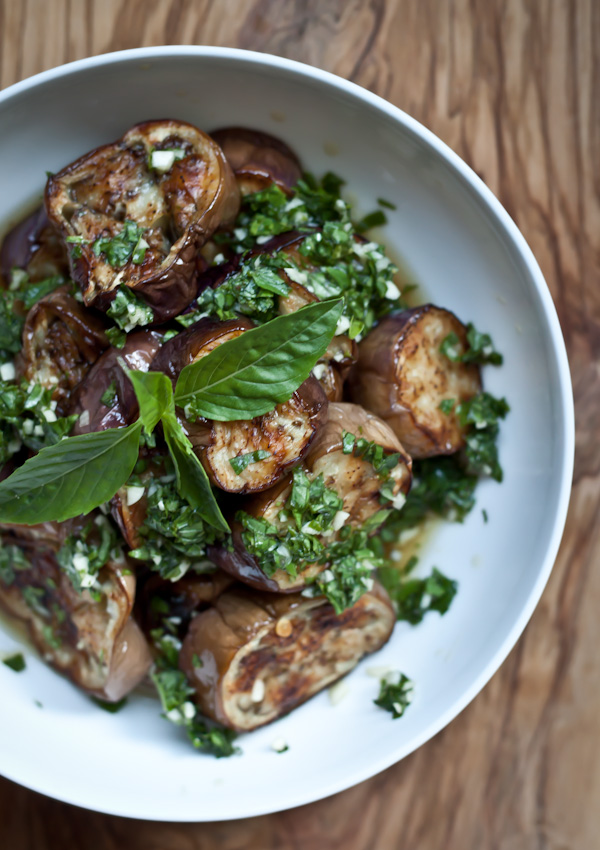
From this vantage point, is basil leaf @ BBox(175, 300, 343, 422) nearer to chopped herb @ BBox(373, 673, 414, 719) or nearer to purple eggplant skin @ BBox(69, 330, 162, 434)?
purple eggplant skin @ BBox(69, 330, 162, 434)

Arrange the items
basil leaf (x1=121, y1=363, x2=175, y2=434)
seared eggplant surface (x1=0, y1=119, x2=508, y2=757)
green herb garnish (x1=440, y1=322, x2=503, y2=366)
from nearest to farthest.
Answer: basil leaf (x1=121, y1=363, x2=175, y2=434) < seared eggplant surface (x1=0, y1=119, x2=508, y2=757) < green herb garnish (x1=440, y1=322, x2=503, y2=366)

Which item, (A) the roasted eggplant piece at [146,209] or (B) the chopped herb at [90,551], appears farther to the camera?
(B) the chopped herb at [90,551]

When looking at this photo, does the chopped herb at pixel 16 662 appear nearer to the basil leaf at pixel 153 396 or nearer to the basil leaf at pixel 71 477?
the basil leaf at pixel 71 477

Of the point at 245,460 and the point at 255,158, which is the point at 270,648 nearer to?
the point at 245,460

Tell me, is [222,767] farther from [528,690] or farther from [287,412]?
[287,412]

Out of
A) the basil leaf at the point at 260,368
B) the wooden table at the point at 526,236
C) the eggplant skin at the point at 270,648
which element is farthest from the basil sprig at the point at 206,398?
the wooden table at the point at 526,236

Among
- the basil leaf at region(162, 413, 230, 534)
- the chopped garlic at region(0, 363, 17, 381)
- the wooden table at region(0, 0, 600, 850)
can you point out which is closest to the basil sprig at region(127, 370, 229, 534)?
the basil leaf at region(162, 413, 230, 534)
